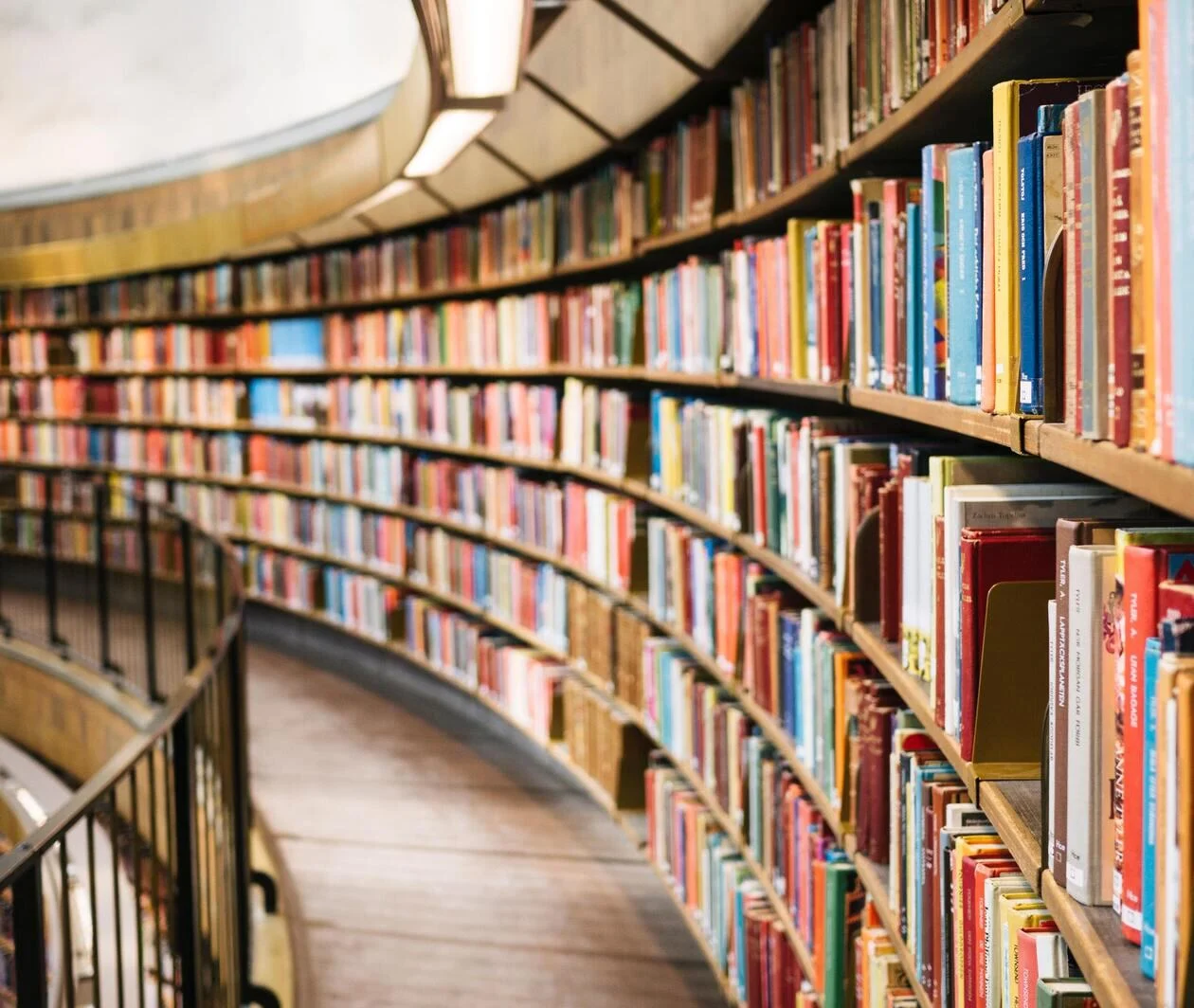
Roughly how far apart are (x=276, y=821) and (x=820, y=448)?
132 inches

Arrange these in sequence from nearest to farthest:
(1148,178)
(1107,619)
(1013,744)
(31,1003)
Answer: (1148,178) → (1107,619) → (1013,744) → (31,1003)

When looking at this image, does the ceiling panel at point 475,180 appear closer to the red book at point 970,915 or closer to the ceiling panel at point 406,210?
the ceiling panel at point 406,210

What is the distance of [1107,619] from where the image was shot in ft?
3.70

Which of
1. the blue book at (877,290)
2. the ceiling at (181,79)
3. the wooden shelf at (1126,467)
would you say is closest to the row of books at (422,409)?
the ceiling at (181,79)

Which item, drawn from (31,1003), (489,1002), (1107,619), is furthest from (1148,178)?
(489,1002)

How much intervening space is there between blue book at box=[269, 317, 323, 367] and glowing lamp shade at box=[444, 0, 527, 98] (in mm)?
4020

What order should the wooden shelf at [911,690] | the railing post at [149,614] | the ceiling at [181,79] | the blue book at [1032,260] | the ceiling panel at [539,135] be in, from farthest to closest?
the ceiling at [181,79]
the railing post at [149,614]
the ceiling panel at [539,135]
the wooden shelf at [911,690]
the blue book at [1032,260]

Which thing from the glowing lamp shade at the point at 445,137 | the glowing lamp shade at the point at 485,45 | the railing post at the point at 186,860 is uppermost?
the glowing lamp shade at the point at 445,137

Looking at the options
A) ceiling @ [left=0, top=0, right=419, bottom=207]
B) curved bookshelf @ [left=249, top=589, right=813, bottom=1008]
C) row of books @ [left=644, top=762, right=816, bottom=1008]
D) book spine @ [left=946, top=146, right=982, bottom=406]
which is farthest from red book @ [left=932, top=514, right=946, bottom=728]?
ceiling @ [left=0, top=0, right=419, bottom=207]

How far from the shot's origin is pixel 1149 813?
41.0 inches

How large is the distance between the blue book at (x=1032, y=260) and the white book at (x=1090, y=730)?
240 millimetres

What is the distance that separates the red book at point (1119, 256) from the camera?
105 centimetres

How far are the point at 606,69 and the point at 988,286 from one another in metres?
2.23

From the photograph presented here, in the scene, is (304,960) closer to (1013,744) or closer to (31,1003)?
(31,1003)
